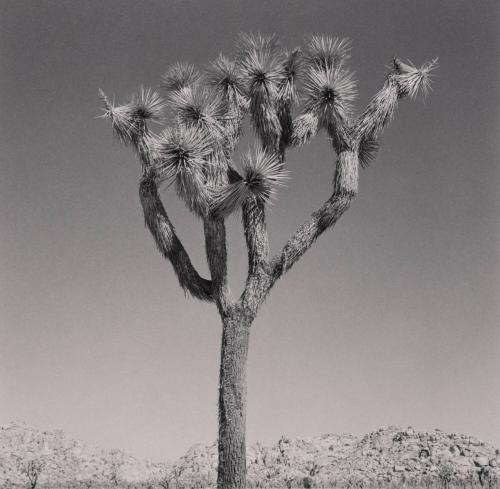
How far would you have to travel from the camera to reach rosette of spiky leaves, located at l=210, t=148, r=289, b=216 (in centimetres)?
1087

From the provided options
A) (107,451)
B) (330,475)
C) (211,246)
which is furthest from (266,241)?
(107,451)

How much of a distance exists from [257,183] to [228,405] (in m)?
3.77

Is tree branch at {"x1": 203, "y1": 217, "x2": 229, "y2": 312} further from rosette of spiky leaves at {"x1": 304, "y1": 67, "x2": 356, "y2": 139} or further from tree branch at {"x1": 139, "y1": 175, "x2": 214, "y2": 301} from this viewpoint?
rosette of spiky leaves at {"x1": 304, "y1": 67, "x2": 356, "y2": 139}

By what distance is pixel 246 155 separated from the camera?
10914 millimetres

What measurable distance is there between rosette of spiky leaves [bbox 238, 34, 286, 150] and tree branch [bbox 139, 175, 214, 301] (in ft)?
7.51

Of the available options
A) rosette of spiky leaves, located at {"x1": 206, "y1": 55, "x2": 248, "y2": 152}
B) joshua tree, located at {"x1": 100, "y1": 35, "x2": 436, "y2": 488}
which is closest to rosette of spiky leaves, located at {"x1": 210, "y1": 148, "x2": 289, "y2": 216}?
joshua tree, located at {"x1": 100, "y1": 35, "x2": 436, "y2": 488}

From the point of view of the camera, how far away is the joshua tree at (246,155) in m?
10.9

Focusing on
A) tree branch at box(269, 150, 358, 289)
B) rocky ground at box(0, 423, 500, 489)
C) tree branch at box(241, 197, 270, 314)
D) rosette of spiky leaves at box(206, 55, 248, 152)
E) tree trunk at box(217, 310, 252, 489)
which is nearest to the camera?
tree trunk at box(217, 310, 252, 489)

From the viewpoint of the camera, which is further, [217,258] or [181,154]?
[217,258]

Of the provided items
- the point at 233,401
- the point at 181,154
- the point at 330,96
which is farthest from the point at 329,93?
the point at 233,401

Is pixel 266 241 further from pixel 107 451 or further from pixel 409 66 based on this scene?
pixel 107 451

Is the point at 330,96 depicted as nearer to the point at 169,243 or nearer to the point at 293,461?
the point at 169,243

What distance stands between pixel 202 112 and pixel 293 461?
21.5 meters

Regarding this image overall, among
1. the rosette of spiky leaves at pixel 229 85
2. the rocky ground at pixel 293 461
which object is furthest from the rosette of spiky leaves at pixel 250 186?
the rocky ground at pixel 293 461
